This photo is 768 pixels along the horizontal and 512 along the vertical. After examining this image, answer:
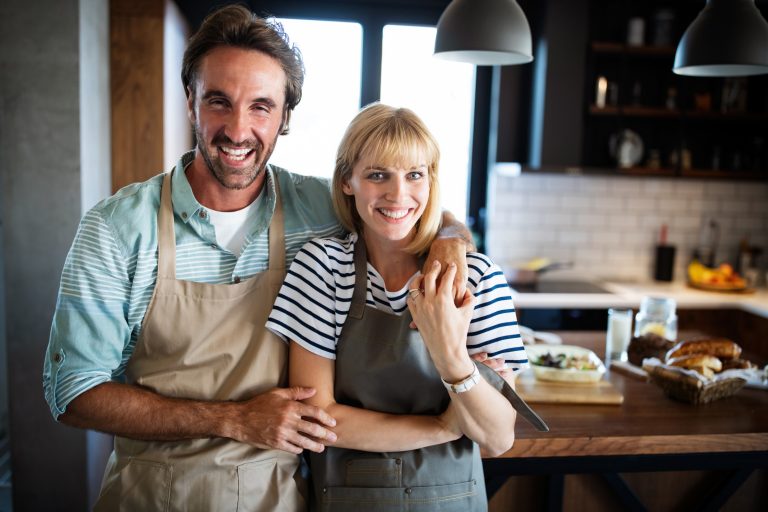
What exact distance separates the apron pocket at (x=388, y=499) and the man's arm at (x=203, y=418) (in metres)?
0.14

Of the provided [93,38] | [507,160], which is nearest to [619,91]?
[507,160]

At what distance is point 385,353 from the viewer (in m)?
1.63

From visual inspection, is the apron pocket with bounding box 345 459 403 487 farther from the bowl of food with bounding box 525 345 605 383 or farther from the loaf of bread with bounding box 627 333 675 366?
the loaf of bread with bounding box 627 333 675 366

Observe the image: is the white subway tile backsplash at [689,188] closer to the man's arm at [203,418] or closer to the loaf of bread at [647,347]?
the loaf of bread at [647,347]

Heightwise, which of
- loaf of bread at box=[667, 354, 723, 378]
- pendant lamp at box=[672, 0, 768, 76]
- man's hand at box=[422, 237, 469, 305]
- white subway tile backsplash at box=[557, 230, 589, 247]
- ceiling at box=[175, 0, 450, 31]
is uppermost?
ceiling at box=[175, 0, 450, 31]

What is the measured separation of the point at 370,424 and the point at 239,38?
1004mm

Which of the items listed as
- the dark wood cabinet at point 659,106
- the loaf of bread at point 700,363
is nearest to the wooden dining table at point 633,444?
the loaf of bread at point 700,363

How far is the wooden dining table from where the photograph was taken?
1.94 meters

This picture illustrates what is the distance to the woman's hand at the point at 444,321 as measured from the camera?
Answer: 148 centimetres

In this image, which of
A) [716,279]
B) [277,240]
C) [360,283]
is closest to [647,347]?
[360,283]

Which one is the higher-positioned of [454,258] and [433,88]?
[433,88]

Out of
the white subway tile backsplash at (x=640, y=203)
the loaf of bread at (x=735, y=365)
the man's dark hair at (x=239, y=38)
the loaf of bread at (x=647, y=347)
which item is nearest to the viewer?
the man's dark hair at (x=239, y=38)

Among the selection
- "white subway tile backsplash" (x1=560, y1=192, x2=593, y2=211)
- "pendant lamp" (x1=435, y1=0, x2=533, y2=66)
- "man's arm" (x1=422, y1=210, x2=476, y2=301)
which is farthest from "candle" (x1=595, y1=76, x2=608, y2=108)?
"man's arm" (x1=422, y1=210, x2=476, y2=301)

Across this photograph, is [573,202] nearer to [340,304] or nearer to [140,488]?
[340,304]
